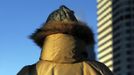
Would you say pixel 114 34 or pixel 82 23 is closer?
pixel 82 23

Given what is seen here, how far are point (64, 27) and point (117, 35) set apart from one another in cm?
13087

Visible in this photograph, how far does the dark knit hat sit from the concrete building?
387 ft

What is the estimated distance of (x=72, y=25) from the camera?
455 cm

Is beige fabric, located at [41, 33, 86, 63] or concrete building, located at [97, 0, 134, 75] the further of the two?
concrete building, located at [97, 0, 134, 75]

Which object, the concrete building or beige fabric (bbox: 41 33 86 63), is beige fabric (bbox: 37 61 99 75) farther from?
the concrete building

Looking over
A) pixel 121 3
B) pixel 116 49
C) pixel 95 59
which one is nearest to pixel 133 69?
pixel 116 49

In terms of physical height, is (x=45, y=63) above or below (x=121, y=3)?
below

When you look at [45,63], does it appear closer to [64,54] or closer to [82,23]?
[64,54]

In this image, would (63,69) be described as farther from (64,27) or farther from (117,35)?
(117,35)

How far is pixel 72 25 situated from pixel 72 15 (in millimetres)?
97

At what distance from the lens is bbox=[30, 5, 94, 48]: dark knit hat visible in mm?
4539

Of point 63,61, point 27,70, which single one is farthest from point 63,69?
point 27,70

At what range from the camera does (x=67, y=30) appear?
179 inches

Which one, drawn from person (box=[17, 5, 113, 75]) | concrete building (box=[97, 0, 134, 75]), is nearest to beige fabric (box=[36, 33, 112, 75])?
person (box=[17, 5, 113, 75])
